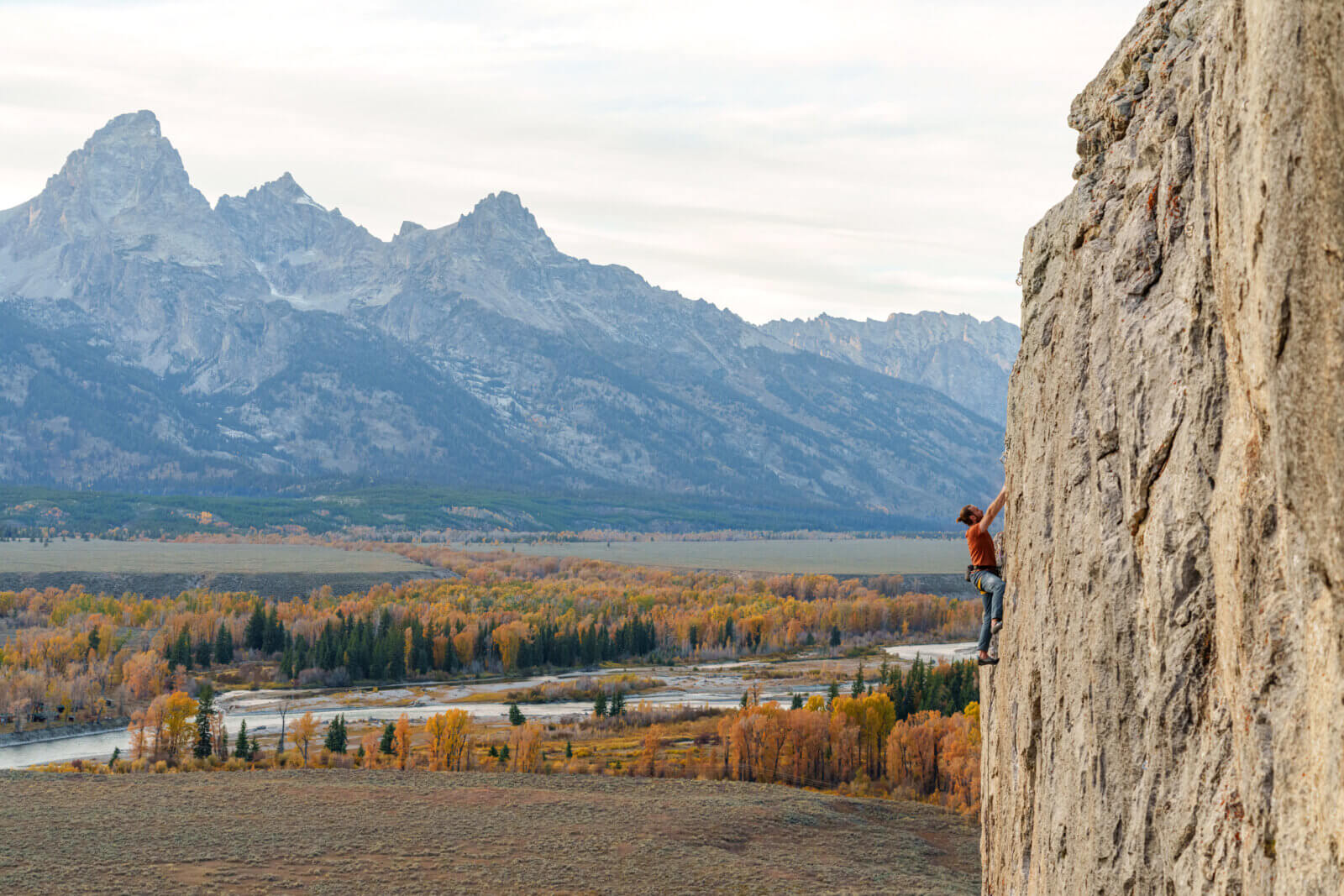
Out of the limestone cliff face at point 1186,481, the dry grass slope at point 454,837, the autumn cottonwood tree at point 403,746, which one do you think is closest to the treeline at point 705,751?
the autumn cottonwood tree at point 403,746

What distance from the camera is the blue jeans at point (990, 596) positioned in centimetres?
1747

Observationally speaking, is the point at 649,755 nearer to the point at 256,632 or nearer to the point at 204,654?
the point at 204,654

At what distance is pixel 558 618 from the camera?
6216 inches

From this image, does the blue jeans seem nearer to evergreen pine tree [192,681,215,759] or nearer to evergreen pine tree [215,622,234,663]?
evergreen pine tree [192,681,215,759]

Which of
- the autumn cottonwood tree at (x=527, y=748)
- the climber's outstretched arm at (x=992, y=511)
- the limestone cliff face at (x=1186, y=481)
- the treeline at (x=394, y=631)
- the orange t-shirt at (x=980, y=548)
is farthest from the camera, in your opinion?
the treeline at (x=394, y=631)

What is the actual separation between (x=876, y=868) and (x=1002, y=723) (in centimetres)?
A: 3454

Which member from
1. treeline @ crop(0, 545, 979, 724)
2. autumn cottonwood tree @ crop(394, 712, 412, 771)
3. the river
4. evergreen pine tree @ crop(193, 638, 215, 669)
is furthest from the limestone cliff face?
evergreen pine tree @ crop(193, 638, 215, 669)

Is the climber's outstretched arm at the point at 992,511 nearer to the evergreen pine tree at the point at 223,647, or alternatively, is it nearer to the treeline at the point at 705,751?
the treeline at the point at 705,751

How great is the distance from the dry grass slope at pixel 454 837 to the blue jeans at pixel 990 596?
1155 inches

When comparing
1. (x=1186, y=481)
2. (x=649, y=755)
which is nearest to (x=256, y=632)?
(x=649, y=755)

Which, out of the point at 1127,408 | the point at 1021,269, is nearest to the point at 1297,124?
the point at 1127,408

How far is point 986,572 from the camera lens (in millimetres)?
17641

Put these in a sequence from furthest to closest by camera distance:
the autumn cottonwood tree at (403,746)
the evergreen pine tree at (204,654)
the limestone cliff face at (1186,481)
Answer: the evergreen pine tree at (204,654) → the autumn cottonwood tree at (403,746) → the limestone cliff face at (1186,481)

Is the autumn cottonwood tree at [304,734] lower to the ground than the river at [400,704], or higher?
higher
